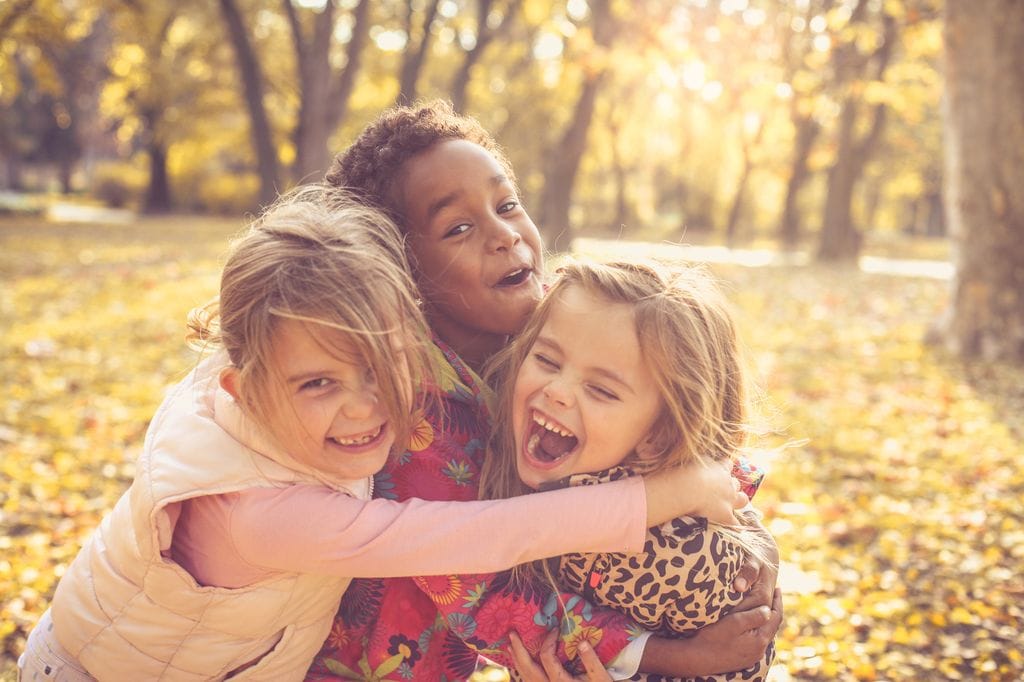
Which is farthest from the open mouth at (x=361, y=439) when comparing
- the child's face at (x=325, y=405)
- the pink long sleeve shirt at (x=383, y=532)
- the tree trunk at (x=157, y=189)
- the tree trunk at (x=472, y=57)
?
the tree trunk at (x=157, y=189)

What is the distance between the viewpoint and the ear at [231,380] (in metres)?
1.83

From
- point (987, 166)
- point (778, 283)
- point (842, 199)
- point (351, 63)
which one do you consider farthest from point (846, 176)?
point (987, 166)


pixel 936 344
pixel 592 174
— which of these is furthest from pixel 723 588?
pixel 592 174

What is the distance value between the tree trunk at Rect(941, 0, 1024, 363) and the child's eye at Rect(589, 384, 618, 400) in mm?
7073

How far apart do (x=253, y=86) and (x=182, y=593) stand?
1286 cm

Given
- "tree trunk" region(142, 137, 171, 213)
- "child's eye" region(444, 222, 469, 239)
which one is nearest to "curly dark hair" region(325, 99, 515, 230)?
"child's eye" region(444, 222, 469, 239)

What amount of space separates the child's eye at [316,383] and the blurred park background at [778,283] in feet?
1.90

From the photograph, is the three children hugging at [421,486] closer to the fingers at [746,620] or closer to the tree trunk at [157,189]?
the fingers at [746,620]

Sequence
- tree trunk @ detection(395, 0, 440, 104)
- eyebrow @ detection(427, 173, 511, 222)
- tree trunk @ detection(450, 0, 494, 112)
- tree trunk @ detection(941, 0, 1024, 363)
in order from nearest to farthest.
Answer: eyebrow @ detection(427, 173, 511, 222)
tree trunk @ detection(941, 0, 1024, 363)
tree trunk @ detection(395, 0, 440, 104)
tree trunk @ detection(450, 0, 494, 112)

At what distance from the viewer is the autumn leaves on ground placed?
3518 millimetres

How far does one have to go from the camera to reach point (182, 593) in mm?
1875

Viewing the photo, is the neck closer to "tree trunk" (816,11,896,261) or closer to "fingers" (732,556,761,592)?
"fingers" (732,556,761,592)

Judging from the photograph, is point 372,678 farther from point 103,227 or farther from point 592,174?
point 592,174

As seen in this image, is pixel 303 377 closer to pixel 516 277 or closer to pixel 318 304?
pixel 318 304
